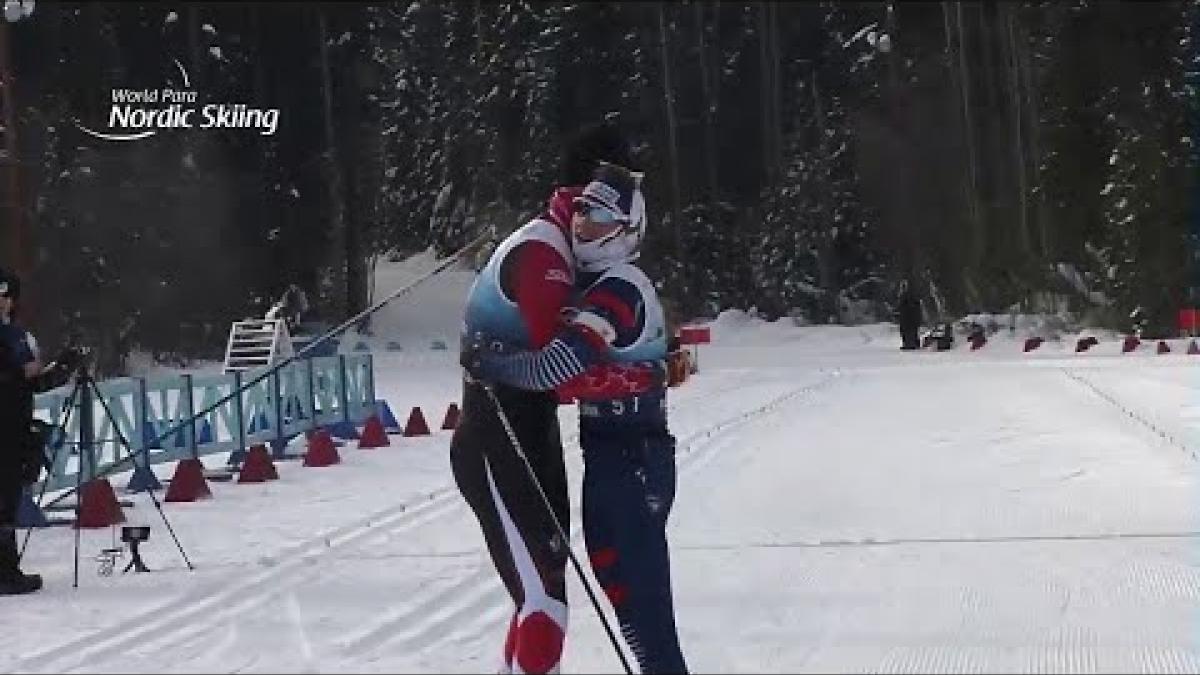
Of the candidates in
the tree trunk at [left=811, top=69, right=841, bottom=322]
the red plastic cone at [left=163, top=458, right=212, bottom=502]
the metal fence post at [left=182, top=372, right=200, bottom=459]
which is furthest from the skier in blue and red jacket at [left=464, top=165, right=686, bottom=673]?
the tree trunk at [left=811, top=69, right=841, bottom=322]

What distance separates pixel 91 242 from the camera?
3484 cm

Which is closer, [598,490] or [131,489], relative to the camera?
[598,490]

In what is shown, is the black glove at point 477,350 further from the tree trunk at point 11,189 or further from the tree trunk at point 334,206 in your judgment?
the tree trunk at point 334,206

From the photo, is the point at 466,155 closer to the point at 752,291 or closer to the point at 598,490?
the point at 752,291

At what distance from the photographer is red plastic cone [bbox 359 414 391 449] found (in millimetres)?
15233

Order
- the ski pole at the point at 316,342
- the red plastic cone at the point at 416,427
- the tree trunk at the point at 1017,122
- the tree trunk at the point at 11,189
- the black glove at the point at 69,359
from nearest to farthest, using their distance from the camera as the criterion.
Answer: the ski pole at the point at 316,342
the black glove at the point at 69,359
the tree trunk at the point at 11,189
the red plastic cone at the point at 416,427
the tree trunk at the point at 1017,122

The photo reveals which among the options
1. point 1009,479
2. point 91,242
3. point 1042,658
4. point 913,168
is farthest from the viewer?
point 913,168

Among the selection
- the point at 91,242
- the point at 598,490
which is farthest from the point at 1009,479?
the point at 91,242

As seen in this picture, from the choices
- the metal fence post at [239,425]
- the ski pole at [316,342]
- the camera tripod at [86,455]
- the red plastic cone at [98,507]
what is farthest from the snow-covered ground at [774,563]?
the metal fence post at [239,425]

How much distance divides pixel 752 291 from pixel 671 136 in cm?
541

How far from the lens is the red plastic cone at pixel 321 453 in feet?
45.1

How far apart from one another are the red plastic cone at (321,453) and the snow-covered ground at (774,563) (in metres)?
0.25

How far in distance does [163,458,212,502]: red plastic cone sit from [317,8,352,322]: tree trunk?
30.3 meters

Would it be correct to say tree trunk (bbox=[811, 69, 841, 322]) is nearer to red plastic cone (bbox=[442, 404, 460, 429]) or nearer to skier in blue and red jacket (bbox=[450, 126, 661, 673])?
red plastic cone (bbox=[442, 404, 460, 429])
